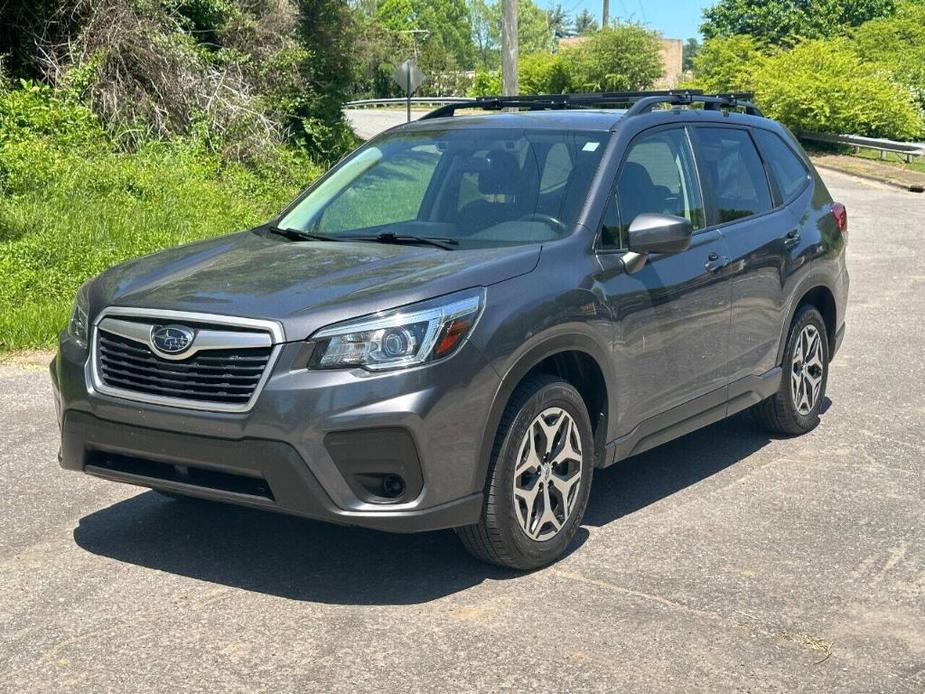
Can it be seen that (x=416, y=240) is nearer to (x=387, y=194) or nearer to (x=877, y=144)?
(x=387, y=194)

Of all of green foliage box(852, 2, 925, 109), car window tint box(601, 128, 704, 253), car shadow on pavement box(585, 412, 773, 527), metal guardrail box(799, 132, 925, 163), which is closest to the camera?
car window tint box(601, 128, 704, 253)

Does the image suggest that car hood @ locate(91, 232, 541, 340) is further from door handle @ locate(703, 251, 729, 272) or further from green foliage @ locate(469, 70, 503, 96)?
green foliage @ locate(469, 70, 503, 96)

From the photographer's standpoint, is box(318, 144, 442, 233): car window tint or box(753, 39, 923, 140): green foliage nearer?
box(318, 144, 442, 233): car window tint

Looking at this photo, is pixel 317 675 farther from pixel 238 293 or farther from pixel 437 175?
pixel 437 175

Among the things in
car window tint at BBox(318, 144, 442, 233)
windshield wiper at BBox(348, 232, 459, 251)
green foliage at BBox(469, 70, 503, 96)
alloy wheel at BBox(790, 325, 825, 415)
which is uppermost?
car window tint at BBox(318, 144, 442, 233)

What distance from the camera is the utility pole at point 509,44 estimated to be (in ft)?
66.6

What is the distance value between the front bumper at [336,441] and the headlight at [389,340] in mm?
45

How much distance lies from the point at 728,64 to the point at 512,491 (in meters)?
41.2

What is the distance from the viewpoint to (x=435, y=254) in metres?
5.23

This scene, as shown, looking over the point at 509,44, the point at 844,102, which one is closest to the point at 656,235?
the point at 509,44

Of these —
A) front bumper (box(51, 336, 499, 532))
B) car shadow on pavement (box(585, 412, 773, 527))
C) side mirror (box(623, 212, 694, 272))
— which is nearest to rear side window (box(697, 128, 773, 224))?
side mirror (box(623, 212, 694, 272))

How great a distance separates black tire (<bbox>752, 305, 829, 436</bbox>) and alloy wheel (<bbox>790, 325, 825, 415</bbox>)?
0.05 feet

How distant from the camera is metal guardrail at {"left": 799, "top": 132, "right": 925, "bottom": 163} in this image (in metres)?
30.1

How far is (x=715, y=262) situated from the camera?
243 inches
